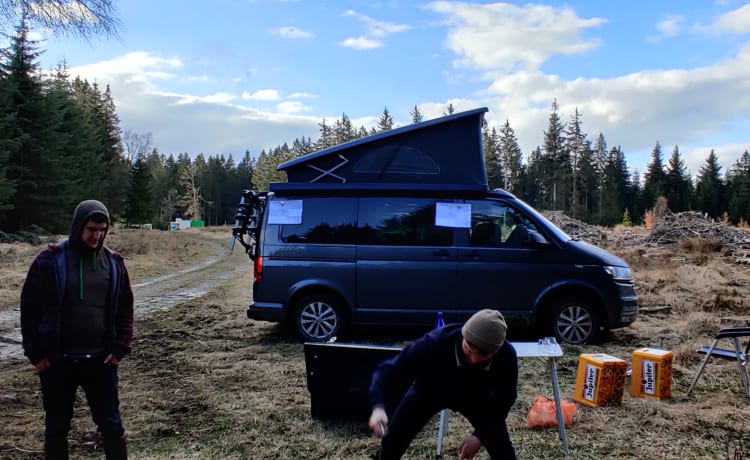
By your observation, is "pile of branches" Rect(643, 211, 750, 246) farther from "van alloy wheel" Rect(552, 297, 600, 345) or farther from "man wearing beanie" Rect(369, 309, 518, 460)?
"man wearing beanie" Rect(369, 309, 518, 460)

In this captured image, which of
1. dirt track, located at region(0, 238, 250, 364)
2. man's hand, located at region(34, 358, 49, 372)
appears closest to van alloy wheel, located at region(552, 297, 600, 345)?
man's hand, located at region(34, 358, 49, 372)

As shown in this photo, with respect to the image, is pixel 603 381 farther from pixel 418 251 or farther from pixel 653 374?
pixel 418 251

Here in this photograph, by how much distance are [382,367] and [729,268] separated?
50.2ft

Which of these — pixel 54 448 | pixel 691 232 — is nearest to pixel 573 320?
pixel 54 448

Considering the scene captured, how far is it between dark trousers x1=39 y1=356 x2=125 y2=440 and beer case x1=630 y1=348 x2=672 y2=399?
4494 mm

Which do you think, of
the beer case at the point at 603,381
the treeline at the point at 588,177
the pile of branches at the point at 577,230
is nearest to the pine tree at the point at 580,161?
the treeline at the point at 588,177

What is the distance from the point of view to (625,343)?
725 centimetres

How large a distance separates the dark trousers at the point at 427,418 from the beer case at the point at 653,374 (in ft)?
9.04

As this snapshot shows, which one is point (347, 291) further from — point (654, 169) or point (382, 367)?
point (654, 169)

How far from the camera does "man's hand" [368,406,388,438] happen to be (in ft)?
8.76

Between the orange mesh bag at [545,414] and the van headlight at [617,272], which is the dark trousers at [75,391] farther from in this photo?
the van headlight at [617,272]

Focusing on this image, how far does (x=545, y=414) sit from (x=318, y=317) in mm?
3495

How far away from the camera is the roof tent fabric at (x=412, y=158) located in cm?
718

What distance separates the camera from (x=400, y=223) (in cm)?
707
